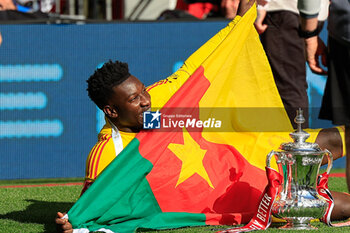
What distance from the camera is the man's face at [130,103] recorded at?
480 cm

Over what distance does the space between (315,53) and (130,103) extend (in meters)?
3.54

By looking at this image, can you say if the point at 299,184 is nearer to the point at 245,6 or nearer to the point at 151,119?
the point at 151,119

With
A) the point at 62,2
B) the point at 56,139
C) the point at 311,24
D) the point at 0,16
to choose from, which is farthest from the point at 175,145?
the point at 62,2

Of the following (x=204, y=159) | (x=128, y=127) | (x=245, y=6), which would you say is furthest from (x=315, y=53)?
(x=128, y=127)

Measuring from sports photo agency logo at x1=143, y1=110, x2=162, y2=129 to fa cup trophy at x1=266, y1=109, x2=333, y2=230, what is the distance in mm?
809

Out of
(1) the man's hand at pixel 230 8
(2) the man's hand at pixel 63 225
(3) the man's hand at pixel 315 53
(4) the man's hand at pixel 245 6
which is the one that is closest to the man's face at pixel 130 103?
(2) the man's hand at pixel 63 225

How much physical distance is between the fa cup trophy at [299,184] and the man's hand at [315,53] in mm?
3320

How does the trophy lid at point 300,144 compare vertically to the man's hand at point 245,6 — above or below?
below

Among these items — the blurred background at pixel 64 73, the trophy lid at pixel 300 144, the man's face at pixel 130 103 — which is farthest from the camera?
the blurred background at pixel 64 73

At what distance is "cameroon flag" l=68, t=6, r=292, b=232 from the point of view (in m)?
4.46

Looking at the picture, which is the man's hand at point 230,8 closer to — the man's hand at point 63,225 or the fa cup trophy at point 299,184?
the fa cup trophy at point 299,184

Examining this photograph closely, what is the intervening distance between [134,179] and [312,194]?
1.07m

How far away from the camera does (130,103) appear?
4.79m

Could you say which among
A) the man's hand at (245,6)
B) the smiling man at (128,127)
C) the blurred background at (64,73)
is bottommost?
the blurred background at (64,73)
